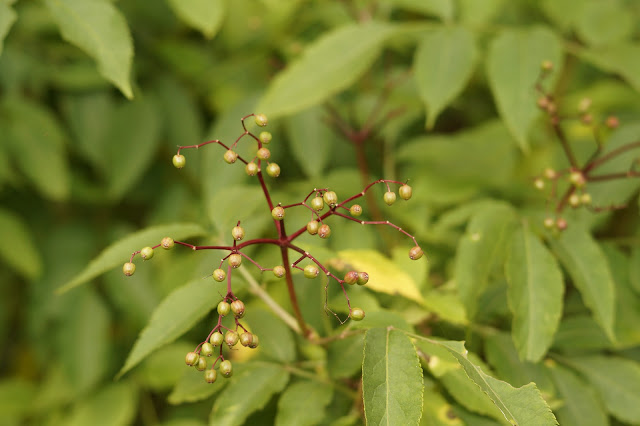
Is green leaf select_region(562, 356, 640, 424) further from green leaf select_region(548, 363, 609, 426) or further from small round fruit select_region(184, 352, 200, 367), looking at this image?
small round fruit select_region(184, 352, 200, 367)

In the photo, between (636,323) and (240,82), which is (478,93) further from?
(636,323)

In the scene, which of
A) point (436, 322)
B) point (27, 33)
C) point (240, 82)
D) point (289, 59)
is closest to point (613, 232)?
point (436, 322)

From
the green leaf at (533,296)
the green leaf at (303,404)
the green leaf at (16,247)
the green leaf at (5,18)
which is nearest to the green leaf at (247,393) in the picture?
the green leaf at (303,404)

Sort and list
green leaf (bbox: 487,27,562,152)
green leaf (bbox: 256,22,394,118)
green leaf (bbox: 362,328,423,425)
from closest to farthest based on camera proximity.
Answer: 1. green leaf (bbox: 362,328,423,425)
2. green leaf (bbox: 487,27,562,152)
3. green leaf (bbox: 256,22,394,118)

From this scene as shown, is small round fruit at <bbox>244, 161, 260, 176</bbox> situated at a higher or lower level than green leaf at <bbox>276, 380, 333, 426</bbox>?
higher

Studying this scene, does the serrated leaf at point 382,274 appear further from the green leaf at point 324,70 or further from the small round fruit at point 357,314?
the green leaf at point 324,70

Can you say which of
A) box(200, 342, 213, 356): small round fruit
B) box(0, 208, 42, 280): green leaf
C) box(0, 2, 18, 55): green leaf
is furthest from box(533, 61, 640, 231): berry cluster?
box(0, 208, 42, 280): green leaf

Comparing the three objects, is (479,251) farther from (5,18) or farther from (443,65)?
(5,18)

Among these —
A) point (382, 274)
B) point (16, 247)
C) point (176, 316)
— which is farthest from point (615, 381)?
point (16, 247)
